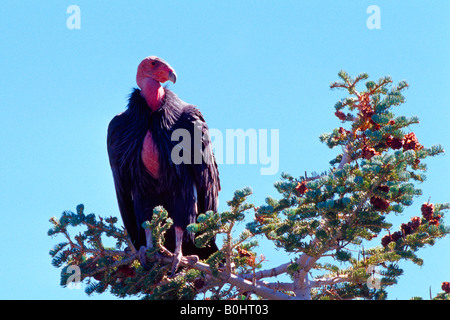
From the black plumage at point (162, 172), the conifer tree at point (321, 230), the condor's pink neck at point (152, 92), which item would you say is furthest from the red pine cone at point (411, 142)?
the condor's pink neck at point (152, 92)

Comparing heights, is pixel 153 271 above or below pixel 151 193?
below

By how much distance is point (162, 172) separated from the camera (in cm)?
861

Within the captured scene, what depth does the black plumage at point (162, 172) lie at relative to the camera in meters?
8.60

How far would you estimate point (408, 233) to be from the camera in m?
6.28

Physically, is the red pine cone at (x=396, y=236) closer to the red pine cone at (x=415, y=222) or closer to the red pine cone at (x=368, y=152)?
the red pine cone at (x=415, y=222)

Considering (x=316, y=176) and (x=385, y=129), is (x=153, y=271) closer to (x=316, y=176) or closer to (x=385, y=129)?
(x=316, y=176)

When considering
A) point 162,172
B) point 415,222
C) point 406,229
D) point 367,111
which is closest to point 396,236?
point 406,229

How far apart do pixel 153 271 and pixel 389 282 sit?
7.94 feet

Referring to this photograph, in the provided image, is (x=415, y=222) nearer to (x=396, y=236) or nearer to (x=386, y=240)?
(x=396, y=236)

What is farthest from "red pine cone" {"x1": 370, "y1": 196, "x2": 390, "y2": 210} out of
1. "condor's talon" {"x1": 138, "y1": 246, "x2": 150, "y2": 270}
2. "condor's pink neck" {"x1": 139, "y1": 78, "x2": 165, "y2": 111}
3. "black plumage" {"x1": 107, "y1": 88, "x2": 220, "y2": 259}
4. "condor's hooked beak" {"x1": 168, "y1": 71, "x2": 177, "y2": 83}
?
"condor's hooked beak" {"x1": 168, "y1": 71, "x2": 177, "y2": 83}

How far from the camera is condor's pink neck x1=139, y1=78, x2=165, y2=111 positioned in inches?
351

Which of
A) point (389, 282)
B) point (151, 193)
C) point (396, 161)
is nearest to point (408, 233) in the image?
point (389, 282)

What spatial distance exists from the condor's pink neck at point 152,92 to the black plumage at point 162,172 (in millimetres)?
69

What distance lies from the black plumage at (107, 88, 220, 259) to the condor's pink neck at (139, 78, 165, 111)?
0.07 m
